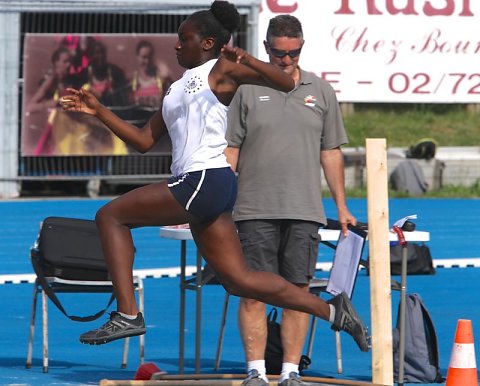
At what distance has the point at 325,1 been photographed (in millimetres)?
21781

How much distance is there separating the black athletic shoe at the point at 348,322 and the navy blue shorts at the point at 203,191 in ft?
2.98

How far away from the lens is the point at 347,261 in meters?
7.89

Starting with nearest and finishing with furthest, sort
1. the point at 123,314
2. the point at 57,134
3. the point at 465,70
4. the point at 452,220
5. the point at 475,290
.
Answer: the point at 123,314 → the point at 475,290 → the point at 452,220 → the point at 57,134 → the point at 465,70

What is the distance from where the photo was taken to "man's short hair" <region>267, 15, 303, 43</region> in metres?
7.34

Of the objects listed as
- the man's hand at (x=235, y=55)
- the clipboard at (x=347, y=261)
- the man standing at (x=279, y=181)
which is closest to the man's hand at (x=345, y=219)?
the clipboard at (x=347, y=261)

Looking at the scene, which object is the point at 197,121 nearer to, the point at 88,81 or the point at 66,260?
the point at 66,260

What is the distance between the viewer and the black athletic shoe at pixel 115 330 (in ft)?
21.4

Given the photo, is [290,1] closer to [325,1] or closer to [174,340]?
[325,1]

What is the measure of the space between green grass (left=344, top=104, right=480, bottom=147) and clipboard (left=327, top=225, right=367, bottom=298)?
15.6m

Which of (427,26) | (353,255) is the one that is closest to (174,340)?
(353,255)

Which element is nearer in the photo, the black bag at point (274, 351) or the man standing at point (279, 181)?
the man standing at point (279, 181)

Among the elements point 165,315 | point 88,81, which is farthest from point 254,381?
point 88,81

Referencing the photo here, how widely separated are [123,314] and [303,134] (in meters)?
1.42

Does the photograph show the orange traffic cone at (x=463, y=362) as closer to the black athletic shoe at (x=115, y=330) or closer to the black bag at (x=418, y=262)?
the black athletic shoe at (x=115, y=330)
